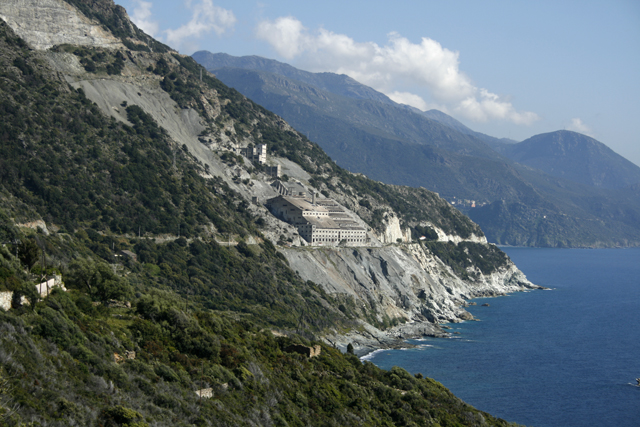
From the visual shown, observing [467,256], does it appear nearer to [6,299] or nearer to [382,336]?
[382,336]

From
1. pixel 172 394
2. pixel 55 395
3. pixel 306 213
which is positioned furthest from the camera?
pixel 306 213

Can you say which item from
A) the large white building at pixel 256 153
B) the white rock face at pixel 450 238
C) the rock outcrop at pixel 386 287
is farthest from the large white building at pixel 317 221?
the white rock face at pixel 450 238

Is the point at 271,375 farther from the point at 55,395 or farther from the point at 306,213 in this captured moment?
the point at 306,213

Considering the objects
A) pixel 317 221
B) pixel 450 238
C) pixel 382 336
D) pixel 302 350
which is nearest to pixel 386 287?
pixel 317 221

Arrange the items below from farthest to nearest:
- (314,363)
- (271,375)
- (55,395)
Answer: (314,363) → (271,375) → (55,395)

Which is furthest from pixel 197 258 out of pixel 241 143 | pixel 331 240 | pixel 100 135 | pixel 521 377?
pixel 241 143

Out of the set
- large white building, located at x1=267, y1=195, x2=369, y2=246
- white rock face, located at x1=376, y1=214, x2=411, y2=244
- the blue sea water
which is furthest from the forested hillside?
the blue sea water
